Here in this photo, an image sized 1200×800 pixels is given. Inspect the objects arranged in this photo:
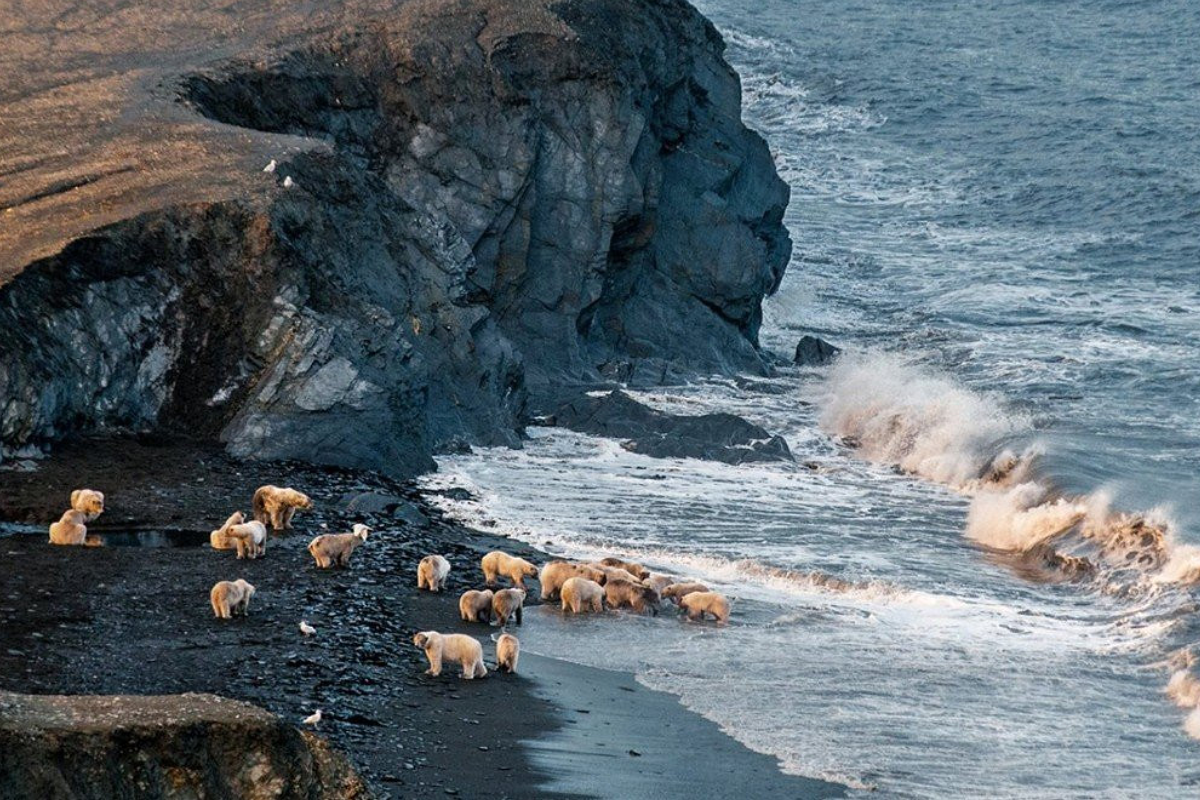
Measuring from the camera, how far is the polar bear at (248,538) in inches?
784

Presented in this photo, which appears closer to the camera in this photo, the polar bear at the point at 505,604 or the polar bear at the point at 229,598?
the polar bear at the point at 229,598

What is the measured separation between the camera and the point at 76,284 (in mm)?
24344

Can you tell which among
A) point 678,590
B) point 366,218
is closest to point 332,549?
point 678,590

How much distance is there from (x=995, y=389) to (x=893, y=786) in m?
21.7

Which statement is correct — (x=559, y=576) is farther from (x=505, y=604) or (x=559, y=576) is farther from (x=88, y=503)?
(x=88, y=503)

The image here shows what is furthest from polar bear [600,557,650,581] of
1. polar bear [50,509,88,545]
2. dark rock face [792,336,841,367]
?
dark rock face [792,336,841,367]

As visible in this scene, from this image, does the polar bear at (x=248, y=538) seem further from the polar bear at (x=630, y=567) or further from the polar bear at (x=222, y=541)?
the polar bear at (x=630, y=567)

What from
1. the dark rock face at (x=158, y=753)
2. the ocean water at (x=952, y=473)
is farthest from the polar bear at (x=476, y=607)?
the dark rock face at (x=158, y=753)

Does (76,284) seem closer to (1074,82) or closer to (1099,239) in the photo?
(1099,239)

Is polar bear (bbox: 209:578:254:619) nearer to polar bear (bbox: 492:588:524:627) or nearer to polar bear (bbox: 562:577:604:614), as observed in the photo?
polar bear (bbox: 492:588:524:627)

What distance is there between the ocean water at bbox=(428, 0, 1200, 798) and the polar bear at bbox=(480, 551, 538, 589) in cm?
99

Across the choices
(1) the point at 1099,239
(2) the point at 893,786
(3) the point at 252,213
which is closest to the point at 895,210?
(1) the point at 1099,239

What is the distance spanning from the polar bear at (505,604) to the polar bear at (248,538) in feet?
8.66

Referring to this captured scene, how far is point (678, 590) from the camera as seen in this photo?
2047cm
